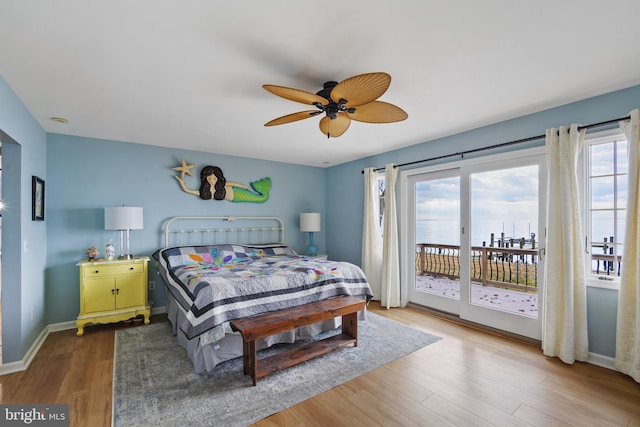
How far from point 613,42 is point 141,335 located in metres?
4.96

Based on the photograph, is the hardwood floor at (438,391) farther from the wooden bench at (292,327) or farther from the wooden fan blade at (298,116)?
the wooden fan blade at (298,116)

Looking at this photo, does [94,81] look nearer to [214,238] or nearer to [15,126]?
[15,126]

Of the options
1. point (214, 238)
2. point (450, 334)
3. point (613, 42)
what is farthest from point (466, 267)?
point (214, 238)

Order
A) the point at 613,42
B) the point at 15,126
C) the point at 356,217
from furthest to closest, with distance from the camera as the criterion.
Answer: the point at 356,217 → the point at 15,126 → the point at 613,42

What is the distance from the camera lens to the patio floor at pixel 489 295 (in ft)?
11.1

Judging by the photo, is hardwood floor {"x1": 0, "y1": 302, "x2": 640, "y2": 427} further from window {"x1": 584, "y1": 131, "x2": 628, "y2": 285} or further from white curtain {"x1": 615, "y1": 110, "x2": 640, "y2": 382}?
window {"x1": 584, "y1": 131, "x2": 628, "y2": 285}

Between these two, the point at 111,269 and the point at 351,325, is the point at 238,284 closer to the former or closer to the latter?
the point at 351,325

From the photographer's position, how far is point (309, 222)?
547cm

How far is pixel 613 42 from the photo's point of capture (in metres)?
1.92

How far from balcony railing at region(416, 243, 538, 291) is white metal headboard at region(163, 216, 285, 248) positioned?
2.66 meters

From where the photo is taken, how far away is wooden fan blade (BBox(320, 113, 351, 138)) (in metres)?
2.56

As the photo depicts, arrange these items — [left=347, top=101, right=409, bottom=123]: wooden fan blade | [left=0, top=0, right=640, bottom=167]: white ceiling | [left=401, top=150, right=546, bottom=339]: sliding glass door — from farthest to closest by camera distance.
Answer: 1. [left=401, top=150, right=546, bottom=339]: sliding glass door
2. [left=347, top=101, right=409, bottom=123]: wooden fan blade
3. [left=0, top=0, right=640, bottom=167]: white ceiling

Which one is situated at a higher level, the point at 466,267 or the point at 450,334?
the point at 466,267

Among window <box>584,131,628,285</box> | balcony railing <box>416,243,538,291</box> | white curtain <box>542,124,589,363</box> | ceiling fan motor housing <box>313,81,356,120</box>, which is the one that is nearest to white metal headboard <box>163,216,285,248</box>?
balcony railing <box>416,243,538,291</box>
